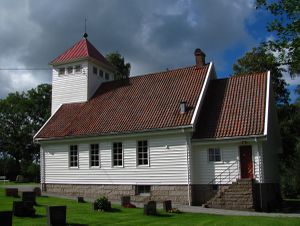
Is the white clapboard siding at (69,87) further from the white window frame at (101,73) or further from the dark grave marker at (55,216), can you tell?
the dark grave marker at (55,216)

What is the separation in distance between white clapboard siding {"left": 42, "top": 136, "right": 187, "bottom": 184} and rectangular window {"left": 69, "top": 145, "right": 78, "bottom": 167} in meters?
0.27

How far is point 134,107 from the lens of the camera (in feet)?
96.9

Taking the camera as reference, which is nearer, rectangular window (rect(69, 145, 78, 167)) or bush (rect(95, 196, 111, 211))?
bush (rect(95, 196, 111, 211))

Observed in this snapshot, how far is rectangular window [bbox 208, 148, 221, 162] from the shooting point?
25.2m

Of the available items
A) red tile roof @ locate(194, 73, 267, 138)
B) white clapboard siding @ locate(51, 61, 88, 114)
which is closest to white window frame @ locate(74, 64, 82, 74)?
white clapboard siding @ locate(51, 61, 88, 114)

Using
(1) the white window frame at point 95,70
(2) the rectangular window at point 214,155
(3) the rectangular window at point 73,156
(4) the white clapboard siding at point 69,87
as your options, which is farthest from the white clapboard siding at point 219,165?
(1) the white window frame at point 95,70

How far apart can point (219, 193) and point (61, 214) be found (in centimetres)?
1063

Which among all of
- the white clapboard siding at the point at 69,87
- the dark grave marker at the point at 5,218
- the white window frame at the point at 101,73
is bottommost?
the dark grave marker at the point at 5,218

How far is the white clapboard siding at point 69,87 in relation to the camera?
33.5m

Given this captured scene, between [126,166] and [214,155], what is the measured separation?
5758mm

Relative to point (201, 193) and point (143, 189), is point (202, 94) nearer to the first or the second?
point (201, 193)

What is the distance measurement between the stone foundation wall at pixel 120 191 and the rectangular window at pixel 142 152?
1591 mm

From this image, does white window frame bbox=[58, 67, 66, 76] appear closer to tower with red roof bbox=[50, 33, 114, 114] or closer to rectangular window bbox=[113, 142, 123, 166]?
tower with red roof bbox=[50, 33, 114, 114]

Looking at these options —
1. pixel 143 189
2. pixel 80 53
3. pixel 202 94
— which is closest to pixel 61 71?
pixel 80 53
